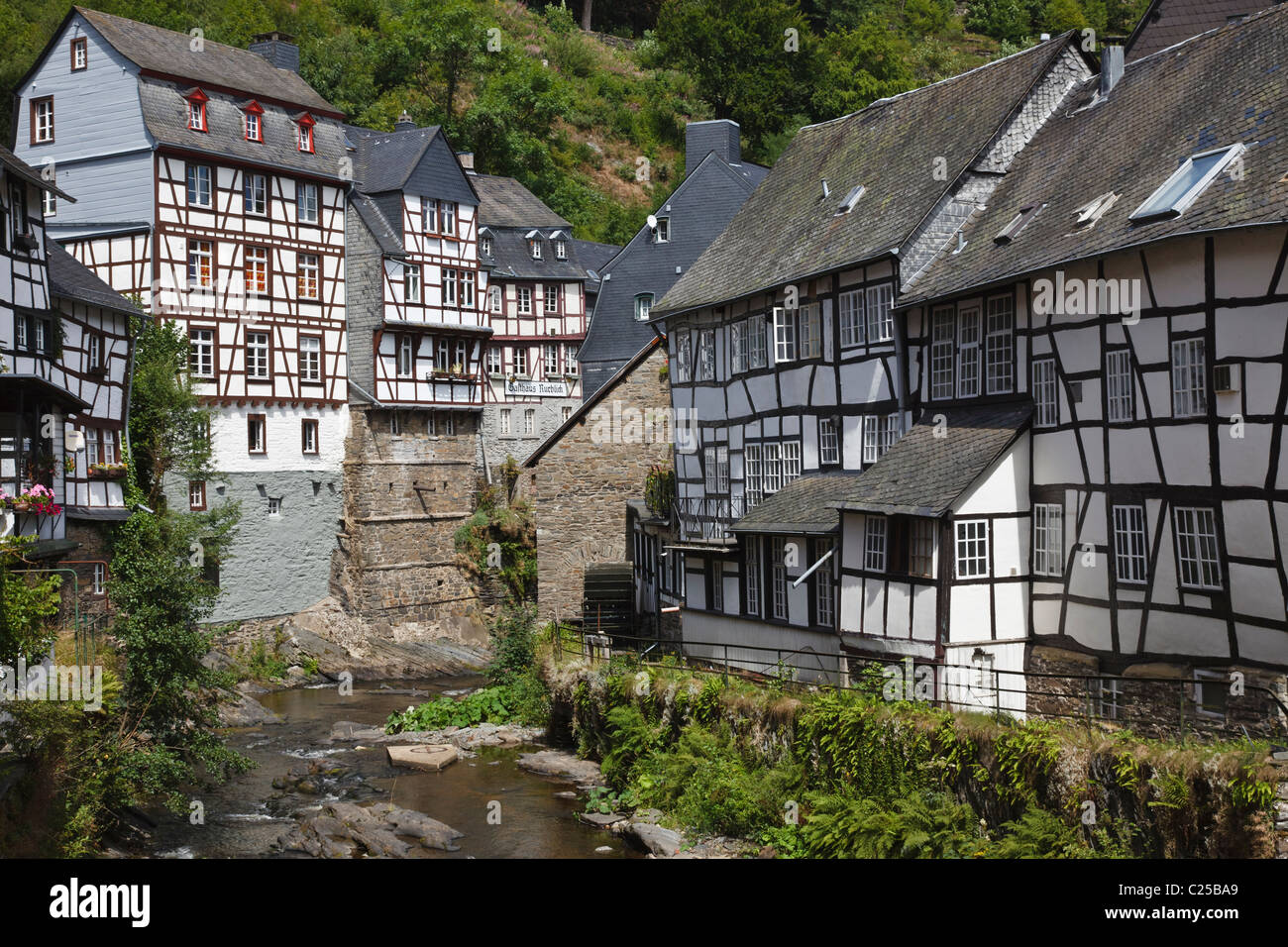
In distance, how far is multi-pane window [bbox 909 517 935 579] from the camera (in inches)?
754

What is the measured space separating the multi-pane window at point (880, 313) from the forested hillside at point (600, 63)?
101ft

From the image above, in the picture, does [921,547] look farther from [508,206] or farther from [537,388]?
[508,206]

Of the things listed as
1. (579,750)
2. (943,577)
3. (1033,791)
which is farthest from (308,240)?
(1033,791)

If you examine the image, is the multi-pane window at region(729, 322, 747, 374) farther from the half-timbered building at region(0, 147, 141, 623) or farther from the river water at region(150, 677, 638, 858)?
the half-timbered building at region(0, 147, 141, 623)

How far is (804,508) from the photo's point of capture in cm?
2359

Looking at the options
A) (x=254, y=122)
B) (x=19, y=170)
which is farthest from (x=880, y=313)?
(x=254, y=122)

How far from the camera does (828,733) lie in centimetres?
1852

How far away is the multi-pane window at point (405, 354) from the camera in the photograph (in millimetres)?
43250

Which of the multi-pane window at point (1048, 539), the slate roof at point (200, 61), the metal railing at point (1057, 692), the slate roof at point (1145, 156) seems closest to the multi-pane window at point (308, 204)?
the slate roof at point (200, 61)

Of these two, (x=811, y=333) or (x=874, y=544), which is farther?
(x=811, y=333)

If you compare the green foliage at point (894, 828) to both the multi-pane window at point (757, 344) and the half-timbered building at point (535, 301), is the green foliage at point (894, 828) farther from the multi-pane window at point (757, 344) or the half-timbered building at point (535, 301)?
the half-timbered building at point (535, 301)

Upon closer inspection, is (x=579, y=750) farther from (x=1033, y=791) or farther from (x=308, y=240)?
(x=308, y=240)

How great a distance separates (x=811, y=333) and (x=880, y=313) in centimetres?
201
